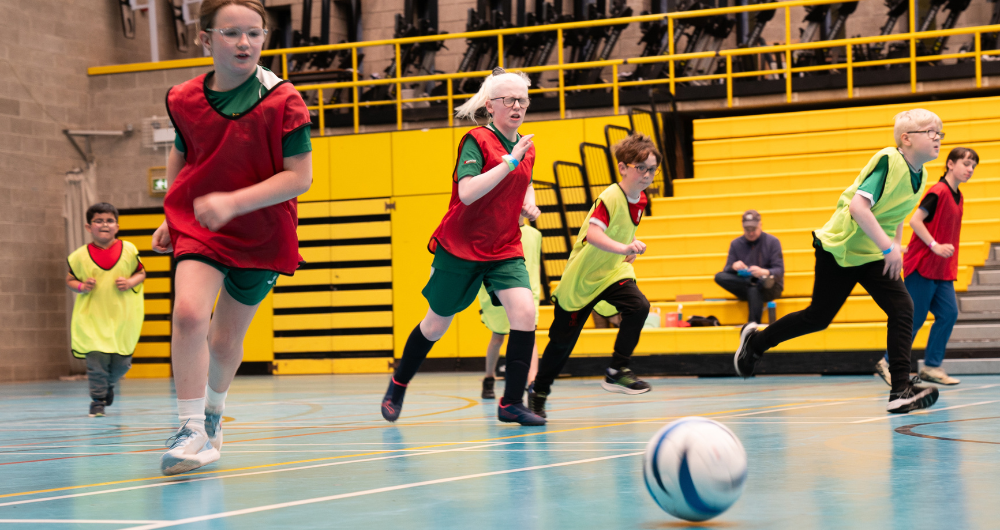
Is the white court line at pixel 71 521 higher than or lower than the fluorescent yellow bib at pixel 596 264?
lower

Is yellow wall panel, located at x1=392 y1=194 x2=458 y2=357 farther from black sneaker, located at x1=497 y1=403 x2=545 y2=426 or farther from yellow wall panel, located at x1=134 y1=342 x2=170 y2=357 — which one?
black sneaker, located at x1=497 y1=403 x2=545 y2=426

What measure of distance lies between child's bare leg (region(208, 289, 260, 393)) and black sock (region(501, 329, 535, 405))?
5.60 ft

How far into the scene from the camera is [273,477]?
12.4 feet

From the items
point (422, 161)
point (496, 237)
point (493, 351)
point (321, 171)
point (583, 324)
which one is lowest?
point (493, 351)

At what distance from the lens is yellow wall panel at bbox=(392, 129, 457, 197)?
1614 cm

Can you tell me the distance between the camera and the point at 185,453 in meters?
3.86

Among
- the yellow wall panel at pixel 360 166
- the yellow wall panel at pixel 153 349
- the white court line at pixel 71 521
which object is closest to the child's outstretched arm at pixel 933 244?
the white court line at pixel 71 521

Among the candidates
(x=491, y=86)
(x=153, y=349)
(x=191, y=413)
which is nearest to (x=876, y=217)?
(x=491, y=86)

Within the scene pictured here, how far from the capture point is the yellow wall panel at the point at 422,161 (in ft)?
53.0

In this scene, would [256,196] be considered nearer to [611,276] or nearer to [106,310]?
[611,276]

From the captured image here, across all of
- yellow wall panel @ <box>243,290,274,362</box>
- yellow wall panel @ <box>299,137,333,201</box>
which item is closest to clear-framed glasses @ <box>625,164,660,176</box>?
yellow wall panel @ <box>299,137,333,201</box>

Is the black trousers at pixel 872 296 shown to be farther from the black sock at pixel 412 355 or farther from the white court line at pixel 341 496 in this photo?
the white court line at pixel 341 496

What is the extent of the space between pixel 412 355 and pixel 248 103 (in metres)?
2.41

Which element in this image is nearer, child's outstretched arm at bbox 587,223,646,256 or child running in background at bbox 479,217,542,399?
child's outstretched arm at bbox 587,223,646,256
